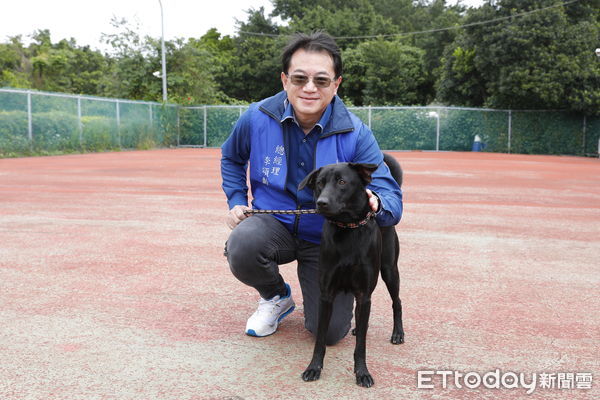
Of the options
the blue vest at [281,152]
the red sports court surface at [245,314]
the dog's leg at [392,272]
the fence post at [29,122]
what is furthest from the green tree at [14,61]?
the dog's leg at [392,272]

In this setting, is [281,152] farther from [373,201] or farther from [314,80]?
[373,201]

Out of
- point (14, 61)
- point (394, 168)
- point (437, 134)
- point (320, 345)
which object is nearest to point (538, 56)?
point (437, 134)

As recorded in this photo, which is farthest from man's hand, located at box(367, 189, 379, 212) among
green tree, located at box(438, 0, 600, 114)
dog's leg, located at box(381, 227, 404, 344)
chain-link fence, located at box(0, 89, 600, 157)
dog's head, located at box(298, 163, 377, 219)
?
green tree, located at box(438, 0, 600, 114)

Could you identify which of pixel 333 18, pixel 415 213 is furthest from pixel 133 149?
pixel 333 18

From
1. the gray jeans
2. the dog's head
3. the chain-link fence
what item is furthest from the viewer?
the chain-link fence

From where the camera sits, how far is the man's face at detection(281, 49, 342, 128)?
3131 mm

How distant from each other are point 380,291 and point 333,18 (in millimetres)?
47492

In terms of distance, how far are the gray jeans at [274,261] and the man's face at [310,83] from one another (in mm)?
689

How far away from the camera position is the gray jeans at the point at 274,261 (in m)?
3.25

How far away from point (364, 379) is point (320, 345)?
26cm

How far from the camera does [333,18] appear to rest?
49094mm

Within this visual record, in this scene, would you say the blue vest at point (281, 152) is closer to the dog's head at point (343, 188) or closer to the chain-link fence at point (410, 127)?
the dog's head at point (343, 188)

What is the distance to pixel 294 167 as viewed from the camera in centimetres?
332

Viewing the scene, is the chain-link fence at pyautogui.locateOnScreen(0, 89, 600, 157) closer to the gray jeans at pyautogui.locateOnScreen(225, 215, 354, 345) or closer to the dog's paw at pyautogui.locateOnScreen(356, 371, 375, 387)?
the gray jeans at pyautogui.locateOnScreen(225, 215, 354, 345)
